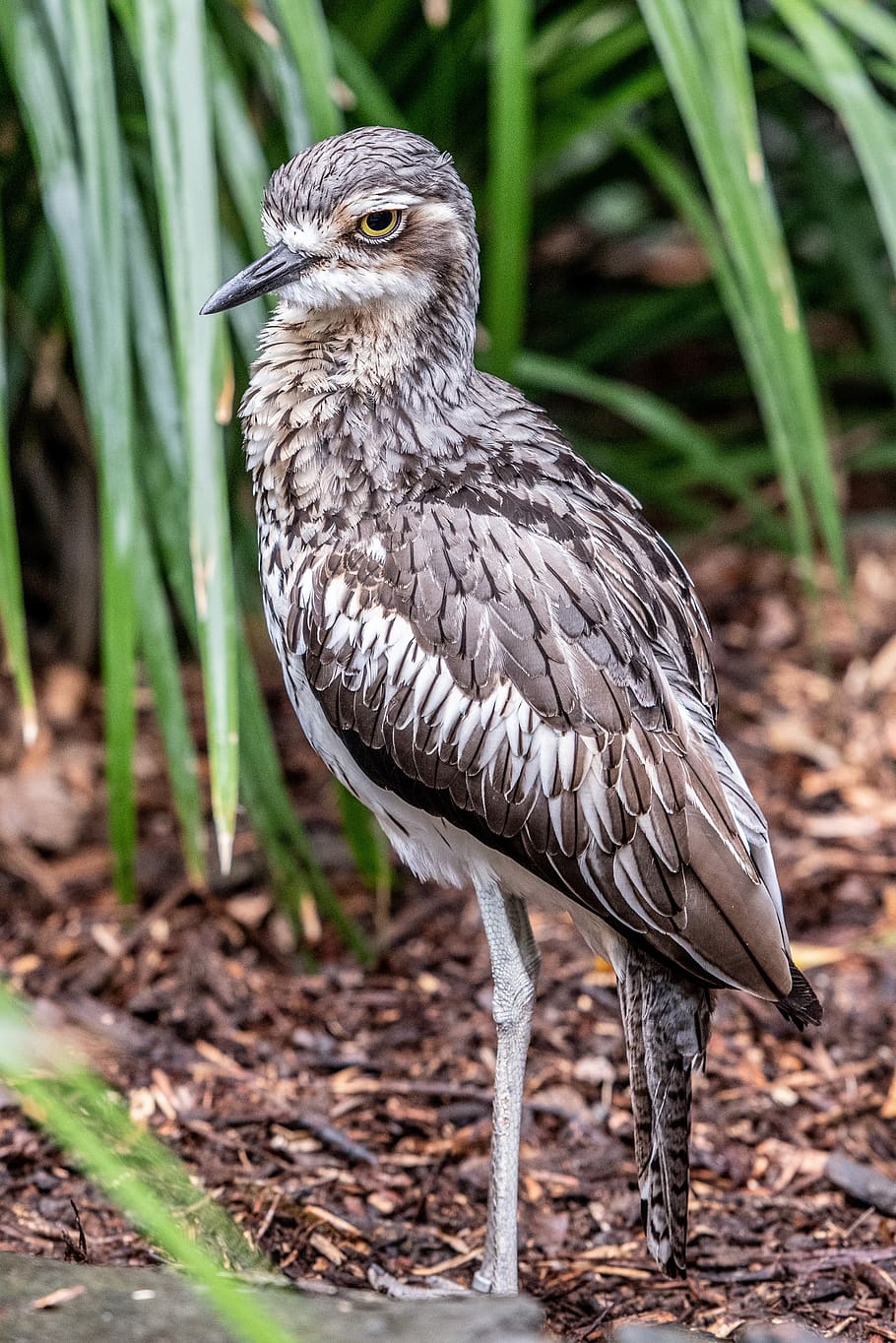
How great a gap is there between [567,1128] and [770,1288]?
2.11 ft

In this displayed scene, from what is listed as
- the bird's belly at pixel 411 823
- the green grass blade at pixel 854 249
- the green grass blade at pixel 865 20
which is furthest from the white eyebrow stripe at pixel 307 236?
the green grass blade at pixel 854 249

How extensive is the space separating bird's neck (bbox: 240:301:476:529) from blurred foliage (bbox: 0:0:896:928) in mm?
114

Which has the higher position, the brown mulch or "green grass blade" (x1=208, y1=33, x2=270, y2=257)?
"green grass blade" (x1=208, y1=33, x2=270, y2=257)

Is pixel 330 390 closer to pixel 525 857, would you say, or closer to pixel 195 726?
pixel 525 857

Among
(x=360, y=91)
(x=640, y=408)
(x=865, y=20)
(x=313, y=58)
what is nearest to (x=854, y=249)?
(x=640, y=408)

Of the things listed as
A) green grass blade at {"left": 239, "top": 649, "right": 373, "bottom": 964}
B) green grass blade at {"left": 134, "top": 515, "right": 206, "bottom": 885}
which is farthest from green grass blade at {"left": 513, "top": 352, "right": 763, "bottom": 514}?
green grass blade at {"left": 134, "top": 515, "right": 206, "bottom": 885}

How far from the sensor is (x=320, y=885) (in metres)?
3.64

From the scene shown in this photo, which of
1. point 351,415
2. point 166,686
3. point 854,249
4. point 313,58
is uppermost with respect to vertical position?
point 313,58

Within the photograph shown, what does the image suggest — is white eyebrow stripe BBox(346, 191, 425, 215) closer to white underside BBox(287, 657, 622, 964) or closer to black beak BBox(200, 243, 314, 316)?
black beak BBox(200, 243, 314, 316)

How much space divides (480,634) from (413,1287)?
1224 millimetres

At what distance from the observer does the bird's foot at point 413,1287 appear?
274 cm

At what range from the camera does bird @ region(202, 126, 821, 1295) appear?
8.79 feet

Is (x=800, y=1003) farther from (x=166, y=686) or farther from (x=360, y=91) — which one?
(x=360, y=91)

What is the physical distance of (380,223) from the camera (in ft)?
8.93
